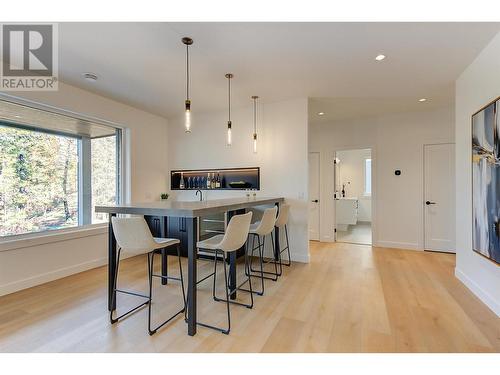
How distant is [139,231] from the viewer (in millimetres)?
1990

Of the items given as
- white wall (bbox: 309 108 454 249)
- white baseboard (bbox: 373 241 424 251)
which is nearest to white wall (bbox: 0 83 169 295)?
white wall (bbox: 309 108 454 249)

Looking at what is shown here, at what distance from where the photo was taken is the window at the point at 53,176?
9.59 ft

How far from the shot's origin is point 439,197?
14.8 feet

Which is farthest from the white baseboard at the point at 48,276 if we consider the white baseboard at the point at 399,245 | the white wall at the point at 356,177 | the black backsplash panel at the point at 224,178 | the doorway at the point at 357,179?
the white wall at the point at 356,177

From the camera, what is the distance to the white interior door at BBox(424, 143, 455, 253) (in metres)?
4.42

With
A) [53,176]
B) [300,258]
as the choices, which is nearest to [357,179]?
[300,258]

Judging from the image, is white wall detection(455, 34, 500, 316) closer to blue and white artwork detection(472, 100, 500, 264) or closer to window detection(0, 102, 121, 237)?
blue and white artwork detection(472, 100, 500, 264)

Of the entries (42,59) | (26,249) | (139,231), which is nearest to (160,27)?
(42,59)

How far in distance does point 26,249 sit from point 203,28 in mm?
3240

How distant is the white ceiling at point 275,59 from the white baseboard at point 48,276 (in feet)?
8.27

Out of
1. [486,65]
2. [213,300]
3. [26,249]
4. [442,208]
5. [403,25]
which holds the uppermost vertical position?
[403,25]

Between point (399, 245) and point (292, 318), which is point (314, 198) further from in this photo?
point (292, 318)

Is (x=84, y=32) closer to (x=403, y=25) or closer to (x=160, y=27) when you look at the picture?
(x=160, y=27)

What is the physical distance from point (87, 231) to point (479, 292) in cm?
496
